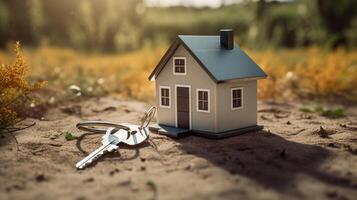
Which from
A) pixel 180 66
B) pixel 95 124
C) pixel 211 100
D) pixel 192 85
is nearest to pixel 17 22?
pixel 95 124

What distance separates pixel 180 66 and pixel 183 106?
809 mm

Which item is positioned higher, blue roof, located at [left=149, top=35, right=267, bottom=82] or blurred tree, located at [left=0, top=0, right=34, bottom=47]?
blurred tree, located at [left=0, top=0, right=34, bottom=47]

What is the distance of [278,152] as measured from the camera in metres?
8.30

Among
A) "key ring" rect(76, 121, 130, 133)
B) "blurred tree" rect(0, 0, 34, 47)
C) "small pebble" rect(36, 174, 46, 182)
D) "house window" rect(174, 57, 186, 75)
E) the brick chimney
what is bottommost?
"small pebble" rect(36, 174, 46, 182)

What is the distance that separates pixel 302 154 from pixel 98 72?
11161 mm

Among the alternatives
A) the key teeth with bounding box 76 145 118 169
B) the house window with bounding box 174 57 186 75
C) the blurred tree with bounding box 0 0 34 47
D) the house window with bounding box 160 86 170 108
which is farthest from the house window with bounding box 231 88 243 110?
the blurred tree with bounding box 0 0 34 47

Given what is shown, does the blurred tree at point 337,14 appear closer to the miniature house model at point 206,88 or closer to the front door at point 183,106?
the miniature house model at point 206,88

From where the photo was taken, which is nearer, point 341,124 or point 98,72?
point 341,124

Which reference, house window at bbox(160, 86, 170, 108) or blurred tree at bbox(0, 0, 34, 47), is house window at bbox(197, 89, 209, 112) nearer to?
house window at bbox(160, 86, 170, 108)

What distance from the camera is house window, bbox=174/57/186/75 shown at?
31.9 ft

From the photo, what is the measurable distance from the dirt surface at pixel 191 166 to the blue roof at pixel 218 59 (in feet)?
4.00

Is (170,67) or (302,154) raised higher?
(170,67)

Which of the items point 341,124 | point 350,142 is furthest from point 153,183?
point 341,124

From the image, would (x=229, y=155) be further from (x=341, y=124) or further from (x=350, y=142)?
(x=341, y=124)
